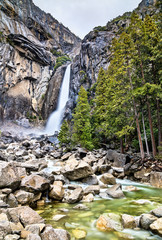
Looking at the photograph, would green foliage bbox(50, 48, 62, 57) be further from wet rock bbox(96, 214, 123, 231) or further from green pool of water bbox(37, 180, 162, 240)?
wet rock bbox(96, 214, 123, 231)

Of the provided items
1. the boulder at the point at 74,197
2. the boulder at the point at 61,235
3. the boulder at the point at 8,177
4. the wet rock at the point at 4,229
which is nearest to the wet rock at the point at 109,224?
the boulder at the point at 61,235

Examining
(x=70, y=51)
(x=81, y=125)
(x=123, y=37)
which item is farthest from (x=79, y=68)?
(x=70, y=51)

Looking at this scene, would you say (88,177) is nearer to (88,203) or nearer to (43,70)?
(88,203)

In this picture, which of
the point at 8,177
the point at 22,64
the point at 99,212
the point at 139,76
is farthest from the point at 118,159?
the point at 22,64

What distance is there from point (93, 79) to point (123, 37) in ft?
86.8

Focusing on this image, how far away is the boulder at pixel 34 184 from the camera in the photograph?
20.8 ft

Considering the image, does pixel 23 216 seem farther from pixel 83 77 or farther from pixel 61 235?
pixel 83 77

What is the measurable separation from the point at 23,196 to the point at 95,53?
4211 cm

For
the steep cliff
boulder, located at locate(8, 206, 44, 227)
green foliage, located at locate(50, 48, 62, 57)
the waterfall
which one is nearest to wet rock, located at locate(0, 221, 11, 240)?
boulder, located at locate(8, 206, 44, 227)

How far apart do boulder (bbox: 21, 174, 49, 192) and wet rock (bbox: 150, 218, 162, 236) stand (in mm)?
4224

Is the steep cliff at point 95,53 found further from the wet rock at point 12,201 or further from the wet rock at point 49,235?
the wet rock at point 49,235

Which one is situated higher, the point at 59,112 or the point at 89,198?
the point at 59,112

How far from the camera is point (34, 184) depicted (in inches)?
257

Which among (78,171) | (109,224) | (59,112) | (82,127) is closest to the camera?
(109,224)
